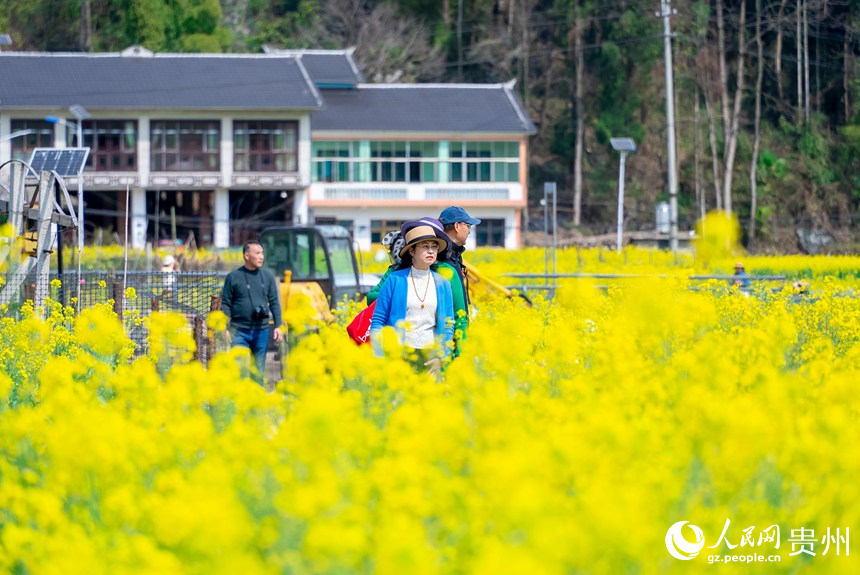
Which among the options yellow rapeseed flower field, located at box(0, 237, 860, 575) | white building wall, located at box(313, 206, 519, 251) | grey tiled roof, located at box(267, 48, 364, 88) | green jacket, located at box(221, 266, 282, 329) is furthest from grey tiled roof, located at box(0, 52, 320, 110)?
yellow rapeseed flower field, located at box(0, 237, 860, 575)

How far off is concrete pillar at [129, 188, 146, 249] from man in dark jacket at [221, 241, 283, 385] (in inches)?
1279

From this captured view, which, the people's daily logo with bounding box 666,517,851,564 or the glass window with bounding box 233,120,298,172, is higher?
the glass window with bounding box 233,120,298,172

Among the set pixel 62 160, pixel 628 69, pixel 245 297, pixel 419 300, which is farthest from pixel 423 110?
pixel 419 300

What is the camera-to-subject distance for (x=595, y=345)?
6.04 metres

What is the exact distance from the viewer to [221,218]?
45.8 m

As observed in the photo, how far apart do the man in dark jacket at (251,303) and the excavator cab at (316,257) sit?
557 centimetres

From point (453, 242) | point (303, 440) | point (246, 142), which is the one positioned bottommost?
point (303, 440)

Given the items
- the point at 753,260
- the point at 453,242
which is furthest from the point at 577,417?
the point at 753,260

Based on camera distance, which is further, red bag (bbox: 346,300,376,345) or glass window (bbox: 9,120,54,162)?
glass window (bbox: 9,120,54,162)

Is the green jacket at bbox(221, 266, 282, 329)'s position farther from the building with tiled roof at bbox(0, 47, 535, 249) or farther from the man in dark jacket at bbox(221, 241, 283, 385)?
the building with tiled roof at bbox(0, 47, 535, 249)

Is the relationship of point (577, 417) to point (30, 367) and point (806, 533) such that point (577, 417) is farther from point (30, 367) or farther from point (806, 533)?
point (30, 367)

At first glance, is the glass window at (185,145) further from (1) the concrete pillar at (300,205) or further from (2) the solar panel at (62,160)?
(2) the solar panel at (62,160)

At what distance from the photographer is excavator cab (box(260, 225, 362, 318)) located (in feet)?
52.8

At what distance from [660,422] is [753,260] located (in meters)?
24.3
